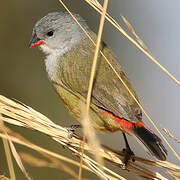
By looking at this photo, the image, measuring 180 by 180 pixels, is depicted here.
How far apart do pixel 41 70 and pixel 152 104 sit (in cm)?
241

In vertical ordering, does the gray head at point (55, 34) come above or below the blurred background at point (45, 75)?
below

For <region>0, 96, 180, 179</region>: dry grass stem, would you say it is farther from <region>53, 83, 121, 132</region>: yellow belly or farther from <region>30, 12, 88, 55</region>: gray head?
<region>30, 12, 88, 55</region>: gray head

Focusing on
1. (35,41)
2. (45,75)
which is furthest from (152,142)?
(45,75)

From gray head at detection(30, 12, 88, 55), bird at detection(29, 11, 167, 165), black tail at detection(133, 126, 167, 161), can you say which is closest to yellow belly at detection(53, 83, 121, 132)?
bird at detection(29, 11, 167, 165)

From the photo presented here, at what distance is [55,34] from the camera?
3994 millimetres

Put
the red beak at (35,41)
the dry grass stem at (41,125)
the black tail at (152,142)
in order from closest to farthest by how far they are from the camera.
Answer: the dry grass stem at (41,125) < the black tail at (152,142) < the red beak at (35,41)

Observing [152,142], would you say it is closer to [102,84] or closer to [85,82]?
[102,84]

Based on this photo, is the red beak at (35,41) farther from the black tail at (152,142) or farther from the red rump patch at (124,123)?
the black tail at (152,142)

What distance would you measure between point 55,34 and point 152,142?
145cm

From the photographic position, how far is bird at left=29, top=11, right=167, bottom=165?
3138mm

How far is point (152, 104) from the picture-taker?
9.06 meters

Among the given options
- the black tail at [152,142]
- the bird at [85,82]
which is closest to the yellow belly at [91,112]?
the bird at [85,82]

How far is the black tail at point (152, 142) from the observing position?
115 inches

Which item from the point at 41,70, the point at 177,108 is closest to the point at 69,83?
the point at 41,70
